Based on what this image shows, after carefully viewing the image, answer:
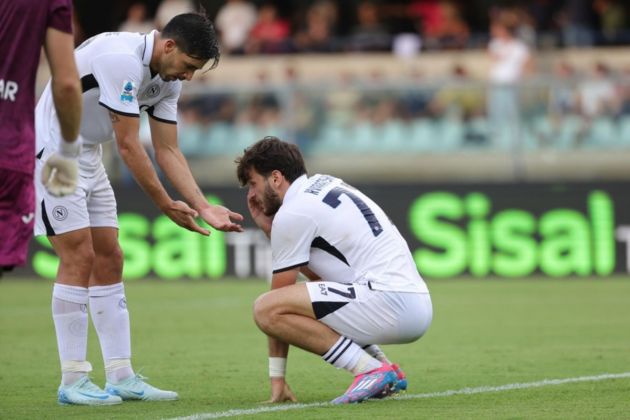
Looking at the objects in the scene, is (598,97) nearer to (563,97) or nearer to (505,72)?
(563,97)

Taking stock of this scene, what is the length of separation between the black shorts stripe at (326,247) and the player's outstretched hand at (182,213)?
2.21 ft

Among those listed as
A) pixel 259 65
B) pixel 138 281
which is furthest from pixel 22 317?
pixel 259 65

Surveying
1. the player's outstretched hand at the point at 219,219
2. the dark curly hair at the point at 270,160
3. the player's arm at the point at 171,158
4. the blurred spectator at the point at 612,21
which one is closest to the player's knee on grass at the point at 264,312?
the player's outstretched hand at the point at 219,219

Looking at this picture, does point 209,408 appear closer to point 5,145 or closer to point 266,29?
point 5,145

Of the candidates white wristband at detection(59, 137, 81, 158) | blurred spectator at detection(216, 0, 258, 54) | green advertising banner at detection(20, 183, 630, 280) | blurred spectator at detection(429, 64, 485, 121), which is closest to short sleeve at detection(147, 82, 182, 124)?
white wristband at detection(59, 137, 81, 158)

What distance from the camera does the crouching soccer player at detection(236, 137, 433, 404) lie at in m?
6.90

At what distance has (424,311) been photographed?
23.2ft

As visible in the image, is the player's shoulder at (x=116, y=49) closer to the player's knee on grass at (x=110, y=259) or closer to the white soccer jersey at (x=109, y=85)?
the white soccer jersey at (x=109, y=85)

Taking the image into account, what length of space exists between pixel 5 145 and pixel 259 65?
50.6ft

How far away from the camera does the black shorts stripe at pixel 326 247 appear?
701cm

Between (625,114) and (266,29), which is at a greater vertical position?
(266,29)

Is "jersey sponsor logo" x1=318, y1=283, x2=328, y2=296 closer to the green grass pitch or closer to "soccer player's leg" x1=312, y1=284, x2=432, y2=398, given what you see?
"soccer player's leg" x1=312, y1=284, x2=432, y2=398

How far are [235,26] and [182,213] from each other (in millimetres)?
14862

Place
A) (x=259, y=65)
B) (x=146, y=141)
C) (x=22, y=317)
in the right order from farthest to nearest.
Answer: (x=259, y=65), (x=146, y=141), (x=22, y=317)
